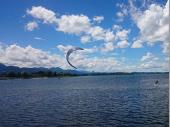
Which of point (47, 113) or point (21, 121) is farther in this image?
point (47, 113)

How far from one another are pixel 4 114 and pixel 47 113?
6142 mm

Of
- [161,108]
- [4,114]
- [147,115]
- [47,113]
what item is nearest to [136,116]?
[147,115]

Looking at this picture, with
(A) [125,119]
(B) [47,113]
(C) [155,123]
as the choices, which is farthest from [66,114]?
(C) [155,123]

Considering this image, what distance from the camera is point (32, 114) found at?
45812 mm

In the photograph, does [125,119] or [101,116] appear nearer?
[125,119]

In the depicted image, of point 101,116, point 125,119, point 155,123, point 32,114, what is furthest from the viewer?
point 32,114

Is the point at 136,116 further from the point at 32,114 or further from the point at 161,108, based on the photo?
the point at 32,114

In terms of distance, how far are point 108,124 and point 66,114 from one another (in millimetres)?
9449

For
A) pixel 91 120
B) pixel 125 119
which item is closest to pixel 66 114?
pixel 91 120

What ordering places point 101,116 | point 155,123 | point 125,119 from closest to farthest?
point 155,123, point 125,119, point 101,116

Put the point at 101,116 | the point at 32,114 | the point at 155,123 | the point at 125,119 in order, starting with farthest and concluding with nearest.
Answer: the point at 32,114
the point at 101,116
the point at 125,119
the point at 155,123

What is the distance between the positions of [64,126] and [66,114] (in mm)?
8066

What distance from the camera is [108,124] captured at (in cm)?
3703

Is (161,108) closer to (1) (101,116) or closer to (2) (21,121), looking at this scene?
(1) (101,116)
